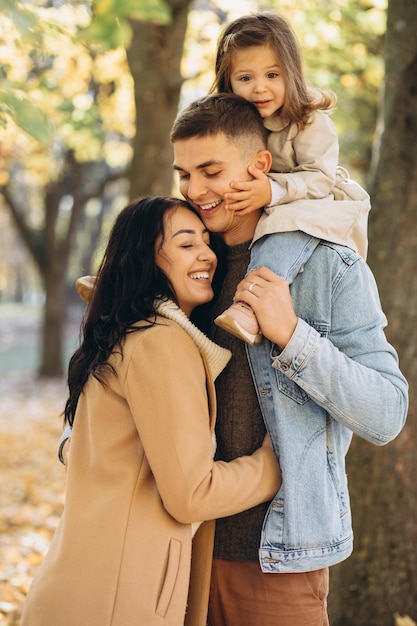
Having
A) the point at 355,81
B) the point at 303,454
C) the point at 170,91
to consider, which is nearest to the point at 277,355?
the point at 303,454

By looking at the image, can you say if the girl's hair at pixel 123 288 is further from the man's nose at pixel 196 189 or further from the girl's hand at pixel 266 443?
the girl's hand at pixel 266 443

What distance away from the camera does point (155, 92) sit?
21.2 feet

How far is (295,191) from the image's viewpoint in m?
2.45

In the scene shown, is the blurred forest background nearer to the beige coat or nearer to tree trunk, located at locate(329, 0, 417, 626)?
tree trunk, located at locate(329, 0, 417, 626)

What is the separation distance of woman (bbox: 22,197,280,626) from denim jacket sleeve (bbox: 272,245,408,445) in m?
0.28

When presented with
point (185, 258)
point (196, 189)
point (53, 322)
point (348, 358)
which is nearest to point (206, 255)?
point (185, 258)

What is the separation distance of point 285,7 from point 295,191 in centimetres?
663

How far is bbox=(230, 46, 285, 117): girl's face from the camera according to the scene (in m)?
2.68

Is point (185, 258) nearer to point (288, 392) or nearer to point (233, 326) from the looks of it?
point (233, 326)

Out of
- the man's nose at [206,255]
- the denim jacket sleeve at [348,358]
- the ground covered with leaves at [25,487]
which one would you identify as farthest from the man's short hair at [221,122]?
the ground covered with leaves at [25,487]

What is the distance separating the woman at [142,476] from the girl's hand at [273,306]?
0.19 metres

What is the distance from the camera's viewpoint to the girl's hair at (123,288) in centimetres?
228

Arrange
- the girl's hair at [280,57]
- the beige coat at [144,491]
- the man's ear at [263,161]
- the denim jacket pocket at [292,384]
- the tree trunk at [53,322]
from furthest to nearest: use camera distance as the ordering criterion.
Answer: the tree trunk at [53,322], the girl's hair at [280,57], the man's ear at [263,161], the denim jacket pocket at [292,384], the beige coat at [144,491]

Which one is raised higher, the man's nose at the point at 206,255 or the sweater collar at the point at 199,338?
the man's nose at the point at 206,255
